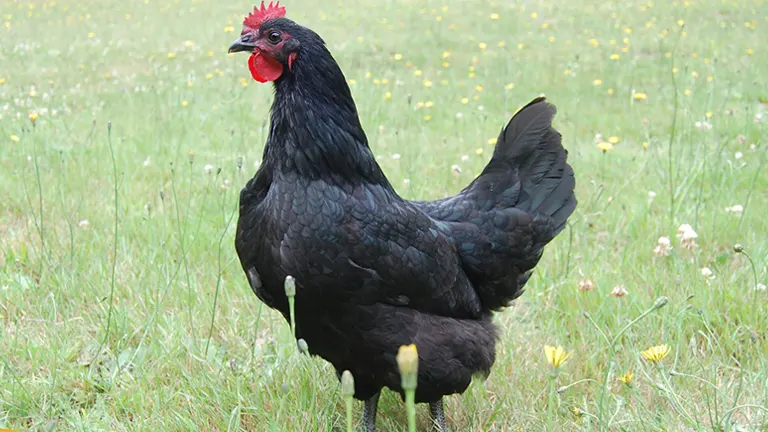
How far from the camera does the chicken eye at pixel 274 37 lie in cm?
228

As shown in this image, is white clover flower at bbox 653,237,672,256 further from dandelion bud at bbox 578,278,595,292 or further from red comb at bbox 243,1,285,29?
red comb at bbox 243,1,285,29

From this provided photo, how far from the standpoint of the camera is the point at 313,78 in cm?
225

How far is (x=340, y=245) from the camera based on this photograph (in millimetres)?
2162

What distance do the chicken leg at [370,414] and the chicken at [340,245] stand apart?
1.0 inches

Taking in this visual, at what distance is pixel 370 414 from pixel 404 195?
2017mm

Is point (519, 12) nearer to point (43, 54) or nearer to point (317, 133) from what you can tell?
point (43, 54)

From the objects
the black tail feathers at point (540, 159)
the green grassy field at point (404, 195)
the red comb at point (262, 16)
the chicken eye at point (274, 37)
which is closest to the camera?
the chicken eye at point (274, 37)

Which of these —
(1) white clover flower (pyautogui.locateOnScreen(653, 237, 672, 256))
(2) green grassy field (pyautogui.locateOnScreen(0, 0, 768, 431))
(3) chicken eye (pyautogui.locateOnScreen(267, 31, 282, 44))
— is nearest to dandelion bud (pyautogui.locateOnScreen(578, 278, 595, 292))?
(2) green grassy field (pyautogui.locateOnScreen(0, 0, 768, 431))

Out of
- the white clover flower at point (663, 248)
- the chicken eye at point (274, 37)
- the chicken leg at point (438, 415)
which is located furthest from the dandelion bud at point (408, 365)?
the white clover flower at point (663, 248)

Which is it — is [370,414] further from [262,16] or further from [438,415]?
[262,16]

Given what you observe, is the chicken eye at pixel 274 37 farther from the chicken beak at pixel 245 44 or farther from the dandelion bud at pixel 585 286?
the dandelion bud at pixel 585 286

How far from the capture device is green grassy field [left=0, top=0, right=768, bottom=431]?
8.55 ft

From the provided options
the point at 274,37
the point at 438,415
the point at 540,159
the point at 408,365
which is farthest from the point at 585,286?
the point at 408,365

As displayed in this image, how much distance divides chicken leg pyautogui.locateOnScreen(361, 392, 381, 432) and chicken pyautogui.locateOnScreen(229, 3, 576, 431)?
26mm
